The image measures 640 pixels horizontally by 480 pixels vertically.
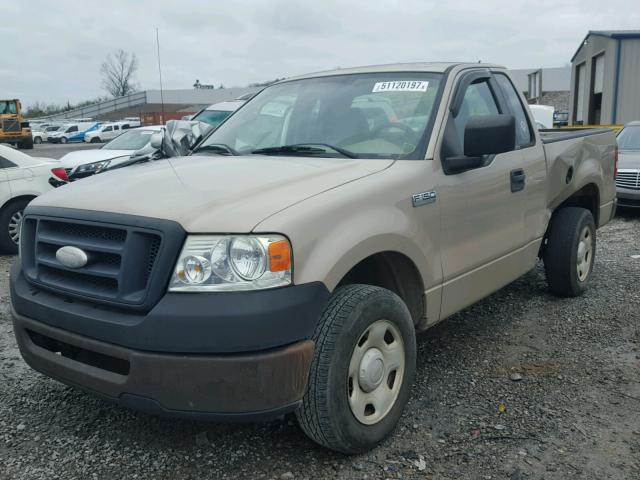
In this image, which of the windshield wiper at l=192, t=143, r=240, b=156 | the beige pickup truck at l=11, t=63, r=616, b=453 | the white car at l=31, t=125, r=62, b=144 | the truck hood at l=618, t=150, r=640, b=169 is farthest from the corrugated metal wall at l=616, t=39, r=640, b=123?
the white car at l=31, t=125, r=62, b=144

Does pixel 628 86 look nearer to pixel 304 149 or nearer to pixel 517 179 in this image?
pixel 517 179

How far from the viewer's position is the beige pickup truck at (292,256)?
8.06 ft

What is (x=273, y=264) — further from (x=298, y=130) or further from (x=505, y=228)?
(x=505, y=228)

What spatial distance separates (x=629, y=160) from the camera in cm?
979

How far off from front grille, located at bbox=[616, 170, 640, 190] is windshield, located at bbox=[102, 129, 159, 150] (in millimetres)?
7897

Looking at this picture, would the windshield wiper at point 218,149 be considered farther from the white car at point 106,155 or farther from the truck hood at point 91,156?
the truck hood at point 91,156

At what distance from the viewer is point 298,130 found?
3838 mm

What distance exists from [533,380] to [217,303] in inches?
86.8

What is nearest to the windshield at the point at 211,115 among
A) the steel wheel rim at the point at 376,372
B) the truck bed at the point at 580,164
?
the truck bed at the point at 580,164

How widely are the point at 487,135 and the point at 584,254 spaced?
2.57m

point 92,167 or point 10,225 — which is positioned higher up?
point 92,167

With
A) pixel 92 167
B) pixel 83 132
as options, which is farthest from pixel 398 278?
pixel 83 132

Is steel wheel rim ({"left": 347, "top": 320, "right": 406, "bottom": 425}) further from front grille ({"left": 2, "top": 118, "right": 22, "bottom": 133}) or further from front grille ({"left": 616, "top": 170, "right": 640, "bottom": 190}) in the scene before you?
front grille ({"left": 2, "top": 118, "right": 22, "bottom": 133})

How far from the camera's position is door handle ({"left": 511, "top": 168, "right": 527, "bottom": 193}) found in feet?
13.3
